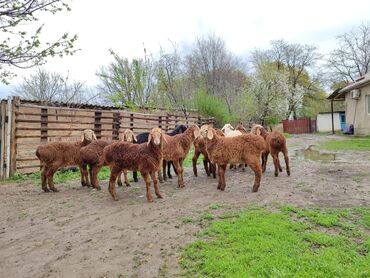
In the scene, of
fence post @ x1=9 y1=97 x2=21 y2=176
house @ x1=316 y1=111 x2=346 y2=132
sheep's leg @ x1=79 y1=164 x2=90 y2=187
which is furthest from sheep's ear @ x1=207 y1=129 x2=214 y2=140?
house @ x1=316 y1=111 x2=346 y2=132

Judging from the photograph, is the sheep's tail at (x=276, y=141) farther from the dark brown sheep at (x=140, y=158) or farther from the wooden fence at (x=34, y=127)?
the wooden fence at (x=34, y=127)

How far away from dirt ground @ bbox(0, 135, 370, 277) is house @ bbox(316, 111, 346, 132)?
35848 mm

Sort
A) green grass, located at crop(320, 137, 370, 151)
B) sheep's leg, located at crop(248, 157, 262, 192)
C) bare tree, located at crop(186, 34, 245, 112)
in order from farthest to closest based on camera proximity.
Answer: bare tree, located at crop(186, 34, 245, 112) → green grass, located at crop(320, 137, 370, 151) → sheep's leg, located at crop(248, 157, 262, 192)

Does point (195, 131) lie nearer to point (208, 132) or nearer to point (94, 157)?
point (208, 132)

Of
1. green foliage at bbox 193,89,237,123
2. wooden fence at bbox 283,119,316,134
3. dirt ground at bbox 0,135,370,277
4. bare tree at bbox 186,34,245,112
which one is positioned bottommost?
dirt ground at bbox 0,135,370,277

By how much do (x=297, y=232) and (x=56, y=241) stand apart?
3.50 metres

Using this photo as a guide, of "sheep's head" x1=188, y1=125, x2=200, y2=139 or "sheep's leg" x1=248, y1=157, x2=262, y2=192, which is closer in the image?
"sheep's leg" x1=248, y1=157, x2=262, y2=192

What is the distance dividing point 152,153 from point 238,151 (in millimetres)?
1964

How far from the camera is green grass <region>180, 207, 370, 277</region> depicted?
3.09 meters

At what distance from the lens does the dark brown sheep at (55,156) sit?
23.7 ft

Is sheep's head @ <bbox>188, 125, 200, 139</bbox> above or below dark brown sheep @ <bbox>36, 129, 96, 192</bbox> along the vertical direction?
above

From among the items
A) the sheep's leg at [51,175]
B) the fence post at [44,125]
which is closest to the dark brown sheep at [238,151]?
the sheep's leg at [51,175]

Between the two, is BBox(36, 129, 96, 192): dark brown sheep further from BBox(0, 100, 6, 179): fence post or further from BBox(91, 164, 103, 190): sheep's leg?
BBox(0, 100, 6, 179): fence post

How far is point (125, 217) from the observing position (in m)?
5.11
